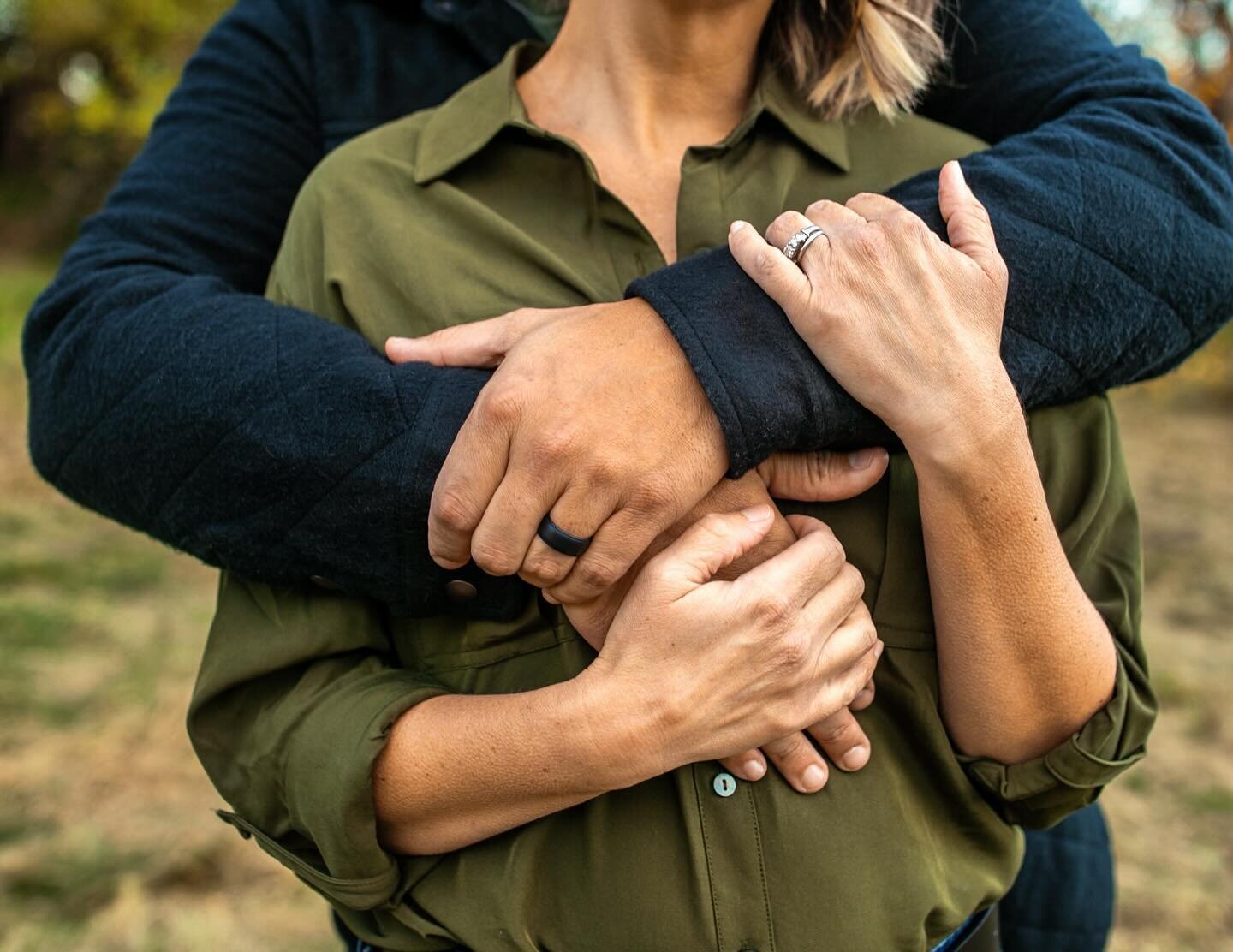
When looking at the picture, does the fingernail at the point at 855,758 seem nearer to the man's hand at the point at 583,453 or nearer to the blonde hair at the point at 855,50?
the man's hand at the point at 583,453

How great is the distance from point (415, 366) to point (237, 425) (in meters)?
0.21

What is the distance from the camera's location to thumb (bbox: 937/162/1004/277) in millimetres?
1286

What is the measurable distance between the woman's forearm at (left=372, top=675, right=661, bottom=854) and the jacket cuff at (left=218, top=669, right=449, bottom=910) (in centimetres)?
3

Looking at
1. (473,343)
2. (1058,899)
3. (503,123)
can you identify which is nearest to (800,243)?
(473,343)

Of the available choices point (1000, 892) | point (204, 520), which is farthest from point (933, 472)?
point (204, 520)

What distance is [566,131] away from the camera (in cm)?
164

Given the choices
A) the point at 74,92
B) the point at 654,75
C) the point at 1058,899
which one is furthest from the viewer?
the point at 74,92

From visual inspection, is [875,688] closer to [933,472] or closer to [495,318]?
[933,472]

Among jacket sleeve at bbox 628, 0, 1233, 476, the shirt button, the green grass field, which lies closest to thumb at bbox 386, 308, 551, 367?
jacket sleeve at bbox 628, 0, 1233, 476

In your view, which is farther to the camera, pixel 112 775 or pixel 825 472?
pixel 112 775

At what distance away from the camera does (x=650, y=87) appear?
64.6 inches

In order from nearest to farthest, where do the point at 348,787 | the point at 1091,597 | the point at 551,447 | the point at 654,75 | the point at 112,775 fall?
1. the point at 551,447
2. the point at 348,787
3. the point at 1091,597
4. the point at 654,75
5. the point at 112,775

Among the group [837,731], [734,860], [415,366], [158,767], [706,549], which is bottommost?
[158,767]

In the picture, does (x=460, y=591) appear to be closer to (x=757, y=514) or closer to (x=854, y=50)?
(x=757, y=514)
